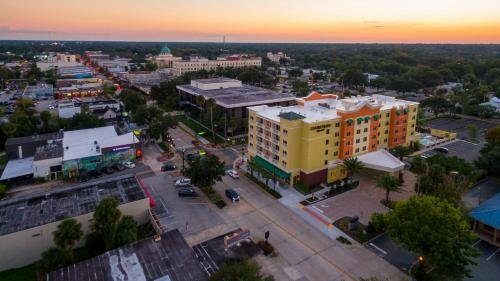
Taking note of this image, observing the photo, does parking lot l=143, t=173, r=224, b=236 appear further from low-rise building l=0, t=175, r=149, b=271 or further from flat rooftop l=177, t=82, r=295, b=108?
flat rooftop l=177, t=82, r=295, b=108

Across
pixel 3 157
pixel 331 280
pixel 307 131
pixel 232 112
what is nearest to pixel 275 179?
pixel 307 131

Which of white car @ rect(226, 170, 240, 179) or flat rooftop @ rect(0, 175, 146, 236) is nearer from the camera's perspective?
flat rooftop @ rect(0, 175, 146, 236)

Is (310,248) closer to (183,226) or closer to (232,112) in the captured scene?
(183,226)

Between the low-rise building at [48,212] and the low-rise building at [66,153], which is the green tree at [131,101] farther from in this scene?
the low-rise building at [48,212]

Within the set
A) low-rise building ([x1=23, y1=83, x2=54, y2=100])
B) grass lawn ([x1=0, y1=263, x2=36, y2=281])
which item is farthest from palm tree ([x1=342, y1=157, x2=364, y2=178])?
low-rise building ([x1=23, y1=83, x2=54, y2=100])

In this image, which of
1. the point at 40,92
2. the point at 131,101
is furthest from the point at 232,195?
the point at 40,92

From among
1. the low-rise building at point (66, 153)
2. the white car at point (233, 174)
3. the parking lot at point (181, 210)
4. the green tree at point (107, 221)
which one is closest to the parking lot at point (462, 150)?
the white car at point (233, 174)

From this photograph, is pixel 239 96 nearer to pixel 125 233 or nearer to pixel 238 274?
pixel 125 233
